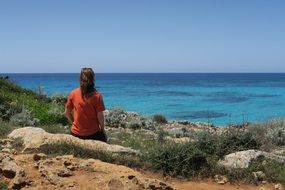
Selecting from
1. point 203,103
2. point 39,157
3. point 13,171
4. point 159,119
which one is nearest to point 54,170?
point 13,171

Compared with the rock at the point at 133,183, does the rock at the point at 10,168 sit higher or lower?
higher

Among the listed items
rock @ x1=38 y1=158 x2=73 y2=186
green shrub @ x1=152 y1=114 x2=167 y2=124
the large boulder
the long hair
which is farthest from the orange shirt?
green shrub @ x1=152 y1=114 x2=167 y2=124

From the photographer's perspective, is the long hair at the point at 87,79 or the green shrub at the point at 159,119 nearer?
the long hair at the point at 87,79

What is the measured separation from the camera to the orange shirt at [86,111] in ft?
30.0

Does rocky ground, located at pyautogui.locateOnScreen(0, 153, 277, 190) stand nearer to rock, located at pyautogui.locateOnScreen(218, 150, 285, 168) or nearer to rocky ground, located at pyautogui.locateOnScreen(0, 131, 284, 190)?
rocky ground, located at pyautogui.locateOnScreen(0, 131, 284, 190)

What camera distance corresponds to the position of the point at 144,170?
26.3 feet

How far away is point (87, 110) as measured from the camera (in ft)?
30.1

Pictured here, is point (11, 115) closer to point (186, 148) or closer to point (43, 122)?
point (43, 122)

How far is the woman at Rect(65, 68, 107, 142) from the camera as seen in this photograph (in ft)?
29.8

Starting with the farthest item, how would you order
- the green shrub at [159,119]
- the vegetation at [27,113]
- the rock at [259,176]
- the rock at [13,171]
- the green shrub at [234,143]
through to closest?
1. the green shrub at [159,119]
2. the vegetation at [27,113]
3. the green shrub at [234,143]
4. the rock at [259,176]
5. the rock at [13,171]

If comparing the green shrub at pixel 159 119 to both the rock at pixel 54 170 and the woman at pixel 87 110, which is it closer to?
the woman at pixel 87 110

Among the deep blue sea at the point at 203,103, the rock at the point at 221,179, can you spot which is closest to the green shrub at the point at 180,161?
the rock at the point at 221,179

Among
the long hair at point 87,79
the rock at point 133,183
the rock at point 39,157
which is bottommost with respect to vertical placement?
the rock at point 133,183

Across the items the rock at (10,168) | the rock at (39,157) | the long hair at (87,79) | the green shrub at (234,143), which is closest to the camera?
the rock at (10,168)
